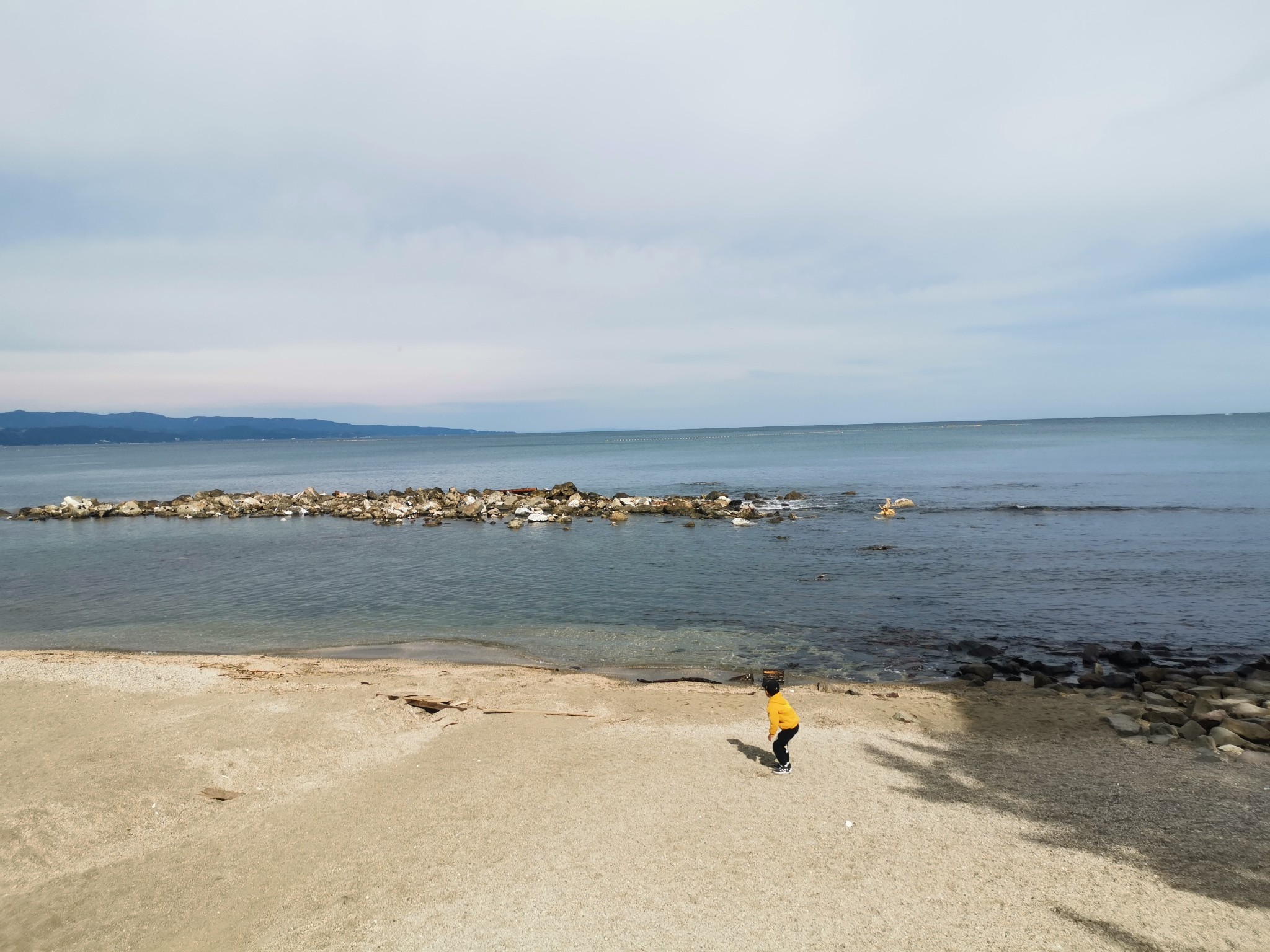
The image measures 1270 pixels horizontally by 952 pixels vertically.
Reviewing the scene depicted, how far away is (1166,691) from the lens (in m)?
13.7

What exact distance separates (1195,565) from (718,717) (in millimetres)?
21772

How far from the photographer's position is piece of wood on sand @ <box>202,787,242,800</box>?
9875 mm

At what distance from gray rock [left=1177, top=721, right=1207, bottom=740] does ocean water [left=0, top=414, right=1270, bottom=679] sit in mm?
4670

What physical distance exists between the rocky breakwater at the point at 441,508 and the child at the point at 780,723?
27.4m

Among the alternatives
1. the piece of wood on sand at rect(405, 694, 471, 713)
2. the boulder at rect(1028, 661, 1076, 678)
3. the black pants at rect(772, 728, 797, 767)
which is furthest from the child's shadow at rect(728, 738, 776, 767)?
the boulder at rect(1028, 661, 1076, 678)

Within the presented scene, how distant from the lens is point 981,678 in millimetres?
14883

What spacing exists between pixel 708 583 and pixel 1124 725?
13654 mm

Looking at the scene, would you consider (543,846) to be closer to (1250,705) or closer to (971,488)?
(1250,705)

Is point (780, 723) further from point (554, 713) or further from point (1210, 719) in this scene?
point (1210, 719)

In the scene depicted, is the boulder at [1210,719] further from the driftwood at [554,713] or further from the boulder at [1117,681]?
the driftwood at [554,713]

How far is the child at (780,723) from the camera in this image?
10188 millimetres

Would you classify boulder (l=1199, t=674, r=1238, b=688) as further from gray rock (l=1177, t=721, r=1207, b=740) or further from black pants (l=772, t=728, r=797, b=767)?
black pants (l=772, t=728, r=797, b=767)

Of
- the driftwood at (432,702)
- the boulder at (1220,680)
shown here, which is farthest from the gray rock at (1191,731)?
the driftwood at (432,702)

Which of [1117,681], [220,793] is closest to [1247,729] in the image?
[1117,681]
